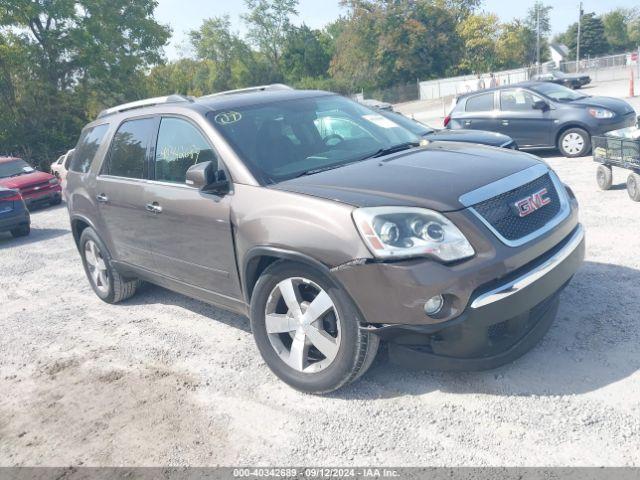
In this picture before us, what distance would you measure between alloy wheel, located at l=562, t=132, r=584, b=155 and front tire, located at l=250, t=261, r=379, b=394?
9.39m

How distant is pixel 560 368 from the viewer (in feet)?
11.6

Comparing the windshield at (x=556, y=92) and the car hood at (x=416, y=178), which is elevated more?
the car hood at (x=416, y=178)

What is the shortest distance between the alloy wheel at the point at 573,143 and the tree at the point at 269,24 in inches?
2719

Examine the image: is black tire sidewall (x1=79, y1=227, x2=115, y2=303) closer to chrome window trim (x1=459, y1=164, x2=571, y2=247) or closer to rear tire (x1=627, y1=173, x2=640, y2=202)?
chrome window trim (x1=459, y1=164, x2=571, y2=247)

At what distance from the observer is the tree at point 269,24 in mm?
76688

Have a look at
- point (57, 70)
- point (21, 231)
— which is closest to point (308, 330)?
point (21, 231)

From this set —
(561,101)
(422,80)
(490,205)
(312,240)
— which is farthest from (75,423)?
(422,80)

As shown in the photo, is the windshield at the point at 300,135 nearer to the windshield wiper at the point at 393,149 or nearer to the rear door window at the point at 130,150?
the windshield wiper at the point at 393,149

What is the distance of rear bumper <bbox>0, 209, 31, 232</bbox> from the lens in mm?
11180

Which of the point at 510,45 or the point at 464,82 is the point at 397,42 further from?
the point at 510,45

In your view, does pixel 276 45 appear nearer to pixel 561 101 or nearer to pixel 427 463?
pixel 561 101

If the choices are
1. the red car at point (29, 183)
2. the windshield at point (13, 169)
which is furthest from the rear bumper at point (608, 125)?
the windshield at point (13, 169)

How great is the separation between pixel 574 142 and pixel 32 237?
35.1ft

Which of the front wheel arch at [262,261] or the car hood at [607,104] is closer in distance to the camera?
the front wheel arch at [262,261]
